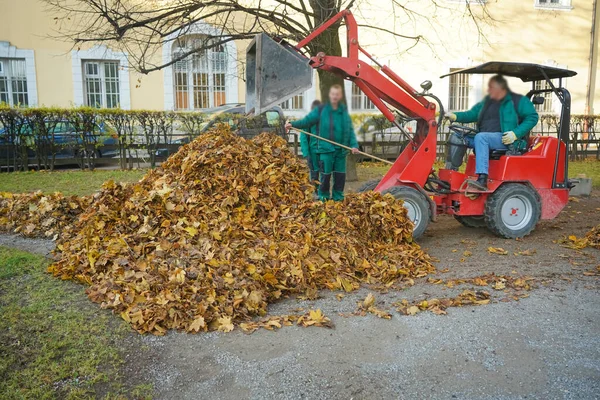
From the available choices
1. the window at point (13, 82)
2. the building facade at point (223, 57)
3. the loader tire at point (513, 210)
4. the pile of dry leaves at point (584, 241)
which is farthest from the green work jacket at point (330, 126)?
the window at point (13, 82)

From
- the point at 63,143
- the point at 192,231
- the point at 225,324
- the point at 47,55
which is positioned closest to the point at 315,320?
the point at 225,324

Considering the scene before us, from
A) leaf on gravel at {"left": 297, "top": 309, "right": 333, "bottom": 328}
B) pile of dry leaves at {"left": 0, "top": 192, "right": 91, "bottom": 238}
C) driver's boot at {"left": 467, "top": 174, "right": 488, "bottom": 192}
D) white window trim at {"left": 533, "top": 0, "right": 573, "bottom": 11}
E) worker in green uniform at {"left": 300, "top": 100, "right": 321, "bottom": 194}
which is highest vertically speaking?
white window trim at {"left": 533, "top": 0, "right": 573, "bottom": 11}

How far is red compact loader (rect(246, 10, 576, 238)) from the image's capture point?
6.63 meters

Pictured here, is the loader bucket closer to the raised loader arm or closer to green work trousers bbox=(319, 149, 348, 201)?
the raised loader arm

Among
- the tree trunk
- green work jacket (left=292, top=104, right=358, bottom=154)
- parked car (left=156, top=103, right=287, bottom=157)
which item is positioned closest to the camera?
green work jacket (left=292, top=104, right=358, bottom=154)

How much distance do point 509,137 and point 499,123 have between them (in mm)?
297

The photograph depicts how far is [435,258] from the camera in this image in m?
6.29

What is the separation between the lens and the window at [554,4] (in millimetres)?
21203

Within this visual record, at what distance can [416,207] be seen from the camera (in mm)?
6719

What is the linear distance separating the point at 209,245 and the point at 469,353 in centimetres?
242

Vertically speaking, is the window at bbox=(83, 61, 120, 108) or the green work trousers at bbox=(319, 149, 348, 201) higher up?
the window at bbox=(83, 61, 120, 108)

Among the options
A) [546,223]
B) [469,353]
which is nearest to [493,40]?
[546,223]

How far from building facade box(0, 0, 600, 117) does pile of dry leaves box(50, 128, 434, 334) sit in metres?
11.2

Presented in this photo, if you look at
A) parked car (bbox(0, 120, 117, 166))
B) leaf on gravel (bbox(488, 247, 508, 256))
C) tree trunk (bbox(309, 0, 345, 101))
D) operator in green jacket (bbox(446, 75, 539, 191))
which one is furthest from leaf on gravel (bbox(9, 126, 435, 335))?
parked car (bbox(0, 120, 117, 166))
